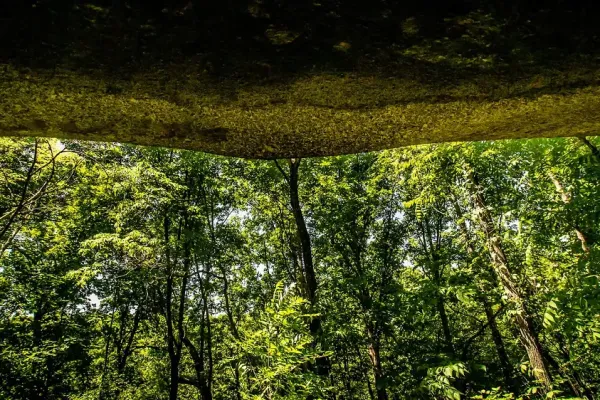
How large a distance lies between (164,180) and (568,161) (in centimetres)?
883

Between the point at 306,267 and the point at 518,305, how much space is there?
541 cm

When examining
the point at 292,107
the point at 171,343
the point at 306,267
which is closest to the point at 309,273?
the point at 306,267

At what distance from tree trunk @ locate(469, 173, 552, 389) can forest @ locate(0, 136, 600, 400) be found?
1.2 inches

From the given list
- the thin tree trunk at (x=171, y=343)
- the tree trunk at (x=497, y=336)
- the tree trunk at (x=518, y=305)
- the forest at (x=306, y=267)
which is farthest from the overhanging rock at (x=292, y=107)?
the thin tree trunk at (x=171, y=343)

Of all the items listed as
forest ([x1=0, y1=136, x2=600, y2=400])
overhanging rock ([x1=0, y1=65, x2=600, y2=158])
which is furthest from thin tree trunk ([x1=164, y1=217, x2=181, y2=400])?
overhanging rock ([x1=0, y1=65, x2=600, y2=158])

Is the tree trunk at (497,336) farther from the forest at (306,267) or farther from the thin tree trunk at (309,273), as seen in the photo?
the thin tree trunk at (309,273)

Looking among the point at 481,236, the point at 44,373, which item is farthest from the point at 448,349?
the point at 44,373

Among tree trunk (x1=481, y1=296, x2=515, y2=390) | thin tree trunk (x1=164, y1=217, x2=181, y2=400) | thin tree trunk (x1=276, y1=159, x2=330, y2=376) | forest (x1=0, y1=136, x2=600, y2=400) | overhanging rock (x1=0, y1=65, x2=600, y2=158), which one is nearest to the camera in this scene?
overhanging rock (x1=0, y1=65, x2=600, y2=158)

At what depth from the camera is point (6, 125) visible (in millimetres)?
1142

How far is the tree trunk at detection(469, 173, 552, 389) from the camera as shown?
6.24 meters

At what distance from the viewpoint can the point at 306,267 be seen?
1038 centimetres

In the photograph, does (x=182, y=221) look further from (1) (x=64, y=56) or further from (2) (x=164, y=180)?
(1) (x=64, y=56)

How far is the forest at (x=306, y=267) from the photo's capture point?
5.04m

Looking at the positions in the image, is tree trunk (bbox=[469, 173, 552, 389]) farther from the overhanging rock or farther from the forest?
the overhanging rock
